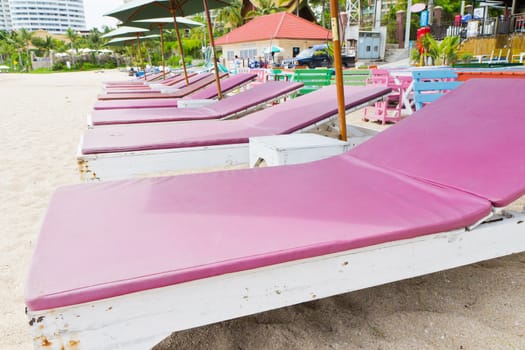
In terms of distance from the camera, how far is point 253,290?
4.14ft

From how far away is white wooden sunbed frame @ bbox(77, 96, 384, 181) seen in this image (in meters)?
2.56

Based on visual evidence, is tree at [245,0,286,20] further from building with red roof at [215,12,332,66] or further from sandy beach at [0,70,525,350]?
sandy beach at [0,70,525,350]

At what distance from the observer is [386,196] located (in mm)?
1646

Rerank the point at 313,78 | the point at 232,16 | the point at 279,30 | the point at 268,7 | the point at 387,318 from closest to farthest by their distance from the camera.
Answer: the point at 387,318, the point at 313,78, the point at 279,30, the point at 268,7, the point at 232,16

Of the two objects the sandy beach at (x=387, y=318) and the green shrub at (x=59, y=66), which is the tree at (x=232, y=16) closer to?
the green shrub at (x=59, y=66)

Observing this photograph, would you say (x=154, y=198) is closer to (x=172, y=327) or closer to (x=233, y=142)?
(x=172, y=327)

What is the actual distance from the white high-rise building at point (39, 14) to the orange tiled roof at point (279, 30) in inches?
5796

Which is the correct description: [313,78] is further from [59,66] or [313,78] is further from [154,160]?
[59,66]

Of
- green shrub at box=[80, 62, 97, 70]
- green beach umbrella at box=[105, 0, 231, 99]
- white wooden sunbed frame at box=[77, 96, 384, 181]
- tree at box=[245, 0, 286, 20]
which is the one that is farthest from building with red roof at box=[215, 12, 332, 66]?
green shrub at box=[80, 62, 97, 70]

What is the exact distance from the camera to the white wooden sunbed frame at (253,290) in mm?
1104

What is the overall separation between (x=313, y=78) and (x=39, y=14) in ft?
600

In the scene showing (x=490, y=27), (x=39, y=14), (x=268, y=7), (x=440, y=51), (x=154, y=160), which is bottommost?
(x=154, y=160)

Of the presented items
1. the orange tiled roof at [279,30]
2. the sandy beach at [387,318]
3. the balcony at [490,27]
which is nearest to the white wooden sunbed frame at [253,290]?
the sandy beach at [387,318]

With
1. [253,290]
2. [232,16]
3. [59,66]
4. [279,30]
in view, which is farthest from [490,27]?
[59,66]
